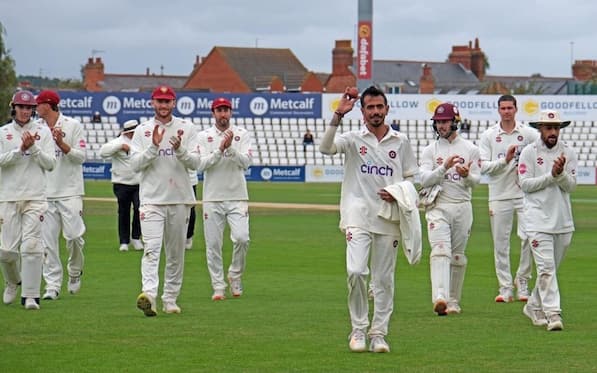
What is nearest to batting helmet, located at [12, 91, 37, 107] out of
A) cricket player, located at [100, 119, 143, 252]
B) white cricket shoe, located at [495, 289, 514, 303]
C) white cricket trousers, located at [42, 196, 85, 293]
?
white cricket trousers, located at [42, 196, 85, 293]

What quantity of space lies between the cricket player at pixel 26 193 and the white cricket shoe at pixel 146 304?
160cm

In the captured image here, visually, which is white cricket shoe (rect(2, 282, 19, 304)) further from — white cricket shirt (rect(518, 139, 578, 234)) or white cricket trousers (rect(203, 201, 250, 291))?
white cricket shirt (rect(518, 139, 578, 234))

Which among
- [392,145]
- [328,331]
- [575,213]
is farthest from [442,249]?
[575,213]

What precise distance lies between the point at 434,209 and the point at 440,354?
11.2 feet

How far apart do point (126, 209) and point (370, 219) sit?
12.5m

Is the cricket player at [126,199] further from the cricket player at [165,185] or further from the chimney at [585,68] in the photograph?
the chimney at [585,68]

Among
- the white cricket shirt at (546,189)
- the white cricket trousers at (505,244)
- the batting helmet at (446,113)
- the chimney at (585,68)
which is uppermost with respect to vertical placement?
the chimney at (585,68)

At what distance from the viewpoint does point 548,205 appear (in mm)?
13438

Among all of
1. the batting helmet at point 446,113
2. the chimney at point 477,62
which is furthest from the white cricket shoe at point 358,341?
the chimney at point 477,62

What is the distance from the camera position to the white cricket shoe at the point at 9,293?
15695 mm

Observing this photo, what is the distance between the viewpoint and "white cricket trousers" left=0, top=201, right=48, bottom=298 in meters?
15.1

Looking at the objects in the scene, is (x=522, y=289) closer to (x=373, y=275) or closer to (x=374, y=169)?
(x=373, y=275)

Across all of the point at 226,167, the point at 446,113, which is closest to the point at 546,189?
the point at 446,113

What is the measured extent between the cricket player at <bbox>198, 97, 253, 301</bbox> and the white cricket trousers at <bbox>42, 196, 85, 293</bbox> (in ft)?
5.15
